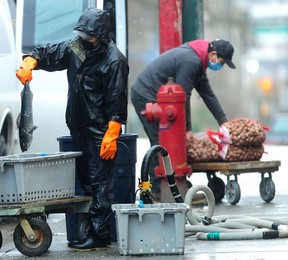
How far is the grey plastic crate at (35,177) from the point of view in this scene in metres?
9.21

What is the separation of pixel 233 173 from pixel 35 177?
3.75 meters

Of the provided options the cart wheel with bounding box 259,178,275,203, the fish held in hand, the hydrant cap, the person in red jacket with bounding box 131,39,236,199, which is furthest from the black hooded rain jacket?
the cart wheel with bounding box 259,178,275,203

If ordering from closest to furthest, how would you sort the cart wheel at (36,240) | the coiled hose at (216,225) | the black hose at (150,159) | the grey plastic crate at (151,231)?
the grey plastic crate at (151,231), the cart wheel at (36,240), the black hose at (150,159), the coiled hose at (216,225)

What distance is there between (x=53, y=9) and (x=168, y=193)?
2.23 m

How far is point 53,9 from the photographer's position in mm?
12812

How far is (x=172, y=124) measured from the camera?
12375 millimetres

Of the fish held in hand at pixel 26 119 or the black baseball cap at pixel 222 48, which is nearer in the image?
the fish held in hand at pixel 26 119

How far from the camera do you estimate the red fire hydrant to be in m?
12.3

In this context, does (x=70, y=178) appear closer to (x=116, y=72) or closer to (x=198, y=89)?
(x=116, y=72)

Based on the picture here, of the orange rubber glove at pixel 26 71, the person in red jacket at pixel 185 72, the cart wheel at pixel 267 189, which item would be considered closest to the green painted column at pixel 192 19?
the person in red jacket at pixel 185 72

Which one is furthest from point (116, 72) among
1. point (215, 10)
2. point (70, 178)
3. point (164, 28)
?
point (215, 10)

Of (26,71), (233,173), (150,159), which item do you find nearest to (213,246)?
(150,159)

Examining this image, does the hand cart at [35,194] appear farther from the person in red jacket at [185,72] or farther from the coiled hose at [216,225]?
the person in red jacket at [185,72]

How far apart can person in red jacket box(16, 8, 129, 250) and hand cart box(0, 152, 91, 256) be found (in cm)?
15
